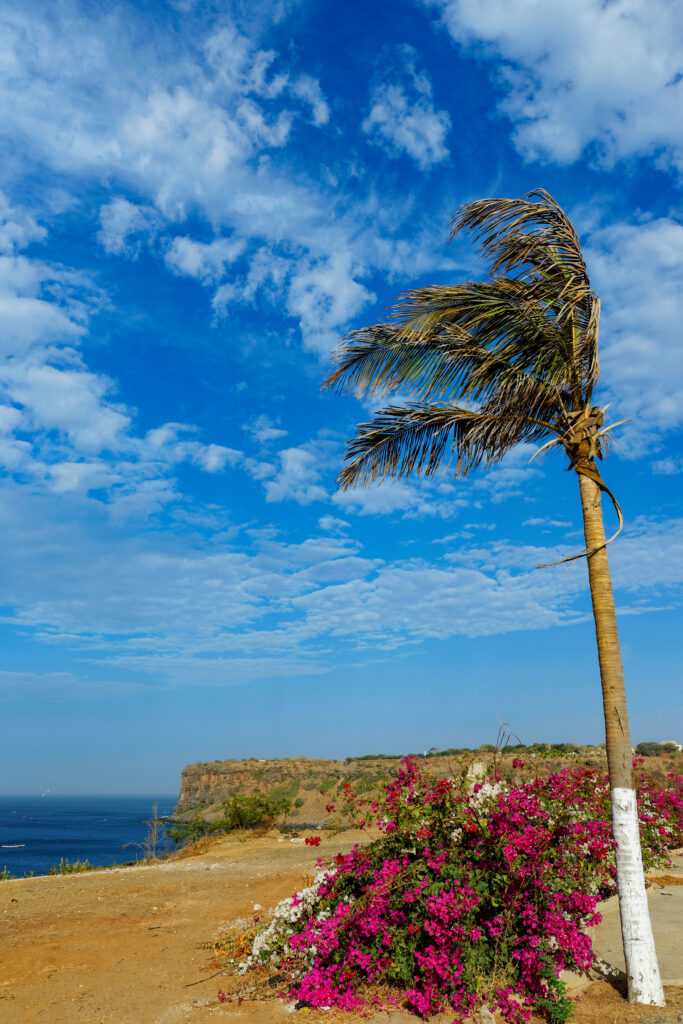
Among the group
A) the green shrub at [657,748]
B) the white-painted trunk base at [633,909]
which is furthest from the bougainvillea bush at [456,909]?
the green shrub at [657,748]

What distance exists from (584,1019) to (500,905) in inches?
39.1

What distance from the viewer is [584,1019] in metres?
5.11

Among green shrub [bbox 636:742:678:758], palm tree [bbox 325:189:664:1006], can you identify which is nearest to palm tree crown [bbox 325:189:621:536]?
palm tree [bbox 325:189:664:1006]

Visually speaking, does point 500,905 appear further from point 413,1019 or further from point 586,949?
point 413,1019

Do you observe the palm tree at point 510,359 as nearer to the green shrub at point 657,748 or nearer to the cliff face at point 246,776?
the cliff face at point 246,776

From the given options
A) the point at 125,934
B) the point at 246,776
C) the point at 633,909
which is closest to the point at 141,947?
the point at 125,934

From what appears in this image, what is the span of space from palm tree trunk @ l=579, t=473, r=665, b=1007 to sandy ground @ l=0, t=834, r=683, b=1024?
0.33m

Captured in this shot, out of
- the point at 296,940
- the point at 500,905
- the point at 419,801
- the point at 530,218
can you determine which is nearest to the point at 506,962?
the point at 500,905

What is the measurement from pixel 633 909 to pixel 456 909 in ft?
4.87

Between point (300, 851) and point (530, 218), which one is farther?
point (300, 851)

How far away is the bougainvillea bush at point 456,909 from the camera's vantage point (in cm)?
546

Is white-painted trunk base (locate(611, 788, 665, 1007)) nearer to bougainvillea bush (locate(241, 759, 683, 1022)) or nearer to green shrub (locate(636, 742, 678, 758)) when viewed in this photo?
bougainvillea bush (locate(241, 759, 683, 1022))

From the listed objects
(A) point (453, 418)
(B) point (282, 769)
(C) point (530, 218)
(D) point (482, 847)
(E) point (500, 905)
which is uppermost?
(C) point (530, 218)

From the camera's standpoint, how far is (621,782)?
18.9 feet
